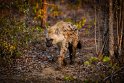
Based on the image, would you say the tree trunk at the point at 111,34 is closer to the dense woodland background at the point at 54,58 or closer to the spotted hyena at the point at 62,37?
the dense woodland background at the point at 54,58

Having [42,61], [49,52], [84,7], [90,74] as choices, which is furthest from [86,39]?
[84,7]

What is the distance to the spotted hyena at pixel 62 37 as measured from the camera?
1055cm

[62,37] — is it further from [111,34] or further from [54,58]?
[111,34]

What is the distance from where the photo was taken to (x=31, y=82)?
9508 mm

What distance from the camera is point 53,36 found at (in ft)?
34.6

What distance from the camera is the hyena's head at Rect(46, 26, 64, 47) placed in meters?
10.5

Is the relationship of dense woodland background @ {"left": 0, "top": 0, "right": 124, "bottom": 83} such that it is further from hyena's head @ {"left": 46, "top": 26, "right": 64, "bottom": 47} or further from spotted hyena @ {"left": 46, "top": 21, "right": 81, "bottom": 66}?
hyena's head @ {"left": 46, "top": 26, "right": 64, "bottom": 47}

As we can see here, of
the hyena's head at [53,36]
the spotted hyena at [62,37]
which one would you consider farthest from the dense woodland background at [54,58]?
the hyena's head at [53,36]

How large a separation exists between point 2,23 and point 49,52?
2329 millimetres

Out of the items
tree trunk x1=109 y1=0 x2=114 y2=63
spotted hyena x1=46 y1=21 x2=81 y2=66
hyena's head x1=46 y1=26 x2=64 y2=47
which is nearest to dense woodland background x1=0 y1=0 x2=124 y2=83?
tree trunk x1=109 y1=0 x2=114 y2=63

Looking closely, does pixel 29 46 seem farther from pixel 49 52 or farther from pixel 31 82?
pixel 31 82

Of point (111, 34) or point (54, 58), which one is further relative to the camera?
point (54, 58)

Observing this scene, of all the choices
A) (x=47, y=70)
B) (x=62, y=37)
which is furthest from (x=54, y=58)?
(x=62, y=37)

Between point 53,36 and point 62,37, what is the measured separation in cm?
38
